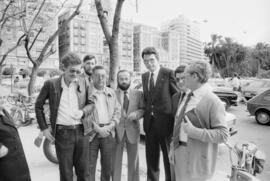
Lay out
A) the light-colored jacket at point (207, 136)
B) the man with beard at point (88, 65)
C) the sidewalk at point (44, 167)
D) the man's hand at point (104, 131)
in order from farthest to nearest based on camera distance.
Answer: the sidewalk at point (44, 167) → the man with beard at point (88, 65) → the man's hand at point (104, 131) → the light-colored jacket at point (207, 136)

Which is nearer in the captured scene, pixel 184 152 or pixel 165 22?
pixel 184 152

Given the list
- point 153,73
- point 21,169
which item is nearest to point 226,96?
point 153,73

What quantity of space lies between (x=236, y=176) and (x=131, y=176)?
1435 mm

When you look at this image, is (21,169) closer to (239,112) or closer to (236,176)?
(236,176)

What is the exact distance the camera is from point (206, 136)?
6.47ft

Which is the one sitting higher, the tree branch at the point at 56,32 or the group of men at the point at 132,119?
the tree branch at the point at 56,32

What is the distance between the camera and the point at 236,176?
241 centimetres

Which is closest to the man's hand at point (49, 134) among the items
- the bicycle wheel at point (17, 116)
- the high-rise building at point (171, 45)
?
the bicycle wheel at point (17, 116)

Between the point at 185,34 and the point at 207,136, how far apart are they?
16368cm

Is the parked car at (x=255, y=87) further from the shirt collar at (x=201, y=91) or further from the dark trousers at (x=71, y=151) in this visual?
the dark trousers at (x=71, y=151)

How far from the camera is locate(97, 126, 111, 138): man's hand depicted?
9.26 ft

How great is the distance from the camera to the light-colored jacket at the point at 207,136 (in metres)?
1.99

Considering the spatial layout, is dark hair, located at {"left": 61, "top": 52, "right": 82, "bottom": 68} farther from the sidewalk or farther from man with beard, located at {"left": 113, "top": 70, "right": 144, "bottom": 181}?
the sidewalk

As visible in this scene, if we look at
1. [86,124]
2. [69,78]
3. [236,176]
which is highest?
[69,78]
